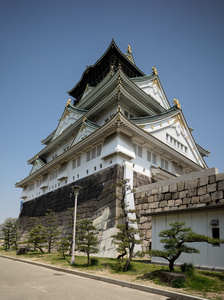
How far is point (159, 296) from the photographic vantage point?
302 inches

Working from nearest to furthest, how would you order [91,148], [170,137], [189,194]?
[189,194] → [91,148] → [170,137]

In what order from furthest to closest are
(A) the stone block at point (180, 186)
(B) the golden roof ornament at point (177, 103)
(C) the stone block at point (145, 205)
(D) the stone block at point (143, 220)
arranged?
(B) the golden roof ornament at point (177, 103), (D) the stone block at point (143, 220), (C) the stone block at point (145, 205), (A) the stone block at point (180, 186)

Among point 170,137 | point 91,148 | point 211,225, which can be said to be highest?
point 170,137

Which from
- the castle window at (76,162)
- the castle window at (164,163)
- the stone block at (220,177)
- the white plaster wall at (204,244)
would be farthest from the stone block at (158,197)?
the castle window at (76,162)

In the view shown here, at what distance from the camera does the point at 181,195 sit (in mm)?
15227

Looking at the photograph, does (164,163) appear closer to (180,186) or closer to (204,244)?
(180,186)

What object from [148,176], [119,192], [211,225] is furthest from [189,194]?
[148,176]

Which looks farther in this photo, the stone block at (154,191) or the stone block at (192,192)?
the stone block at (154,191)

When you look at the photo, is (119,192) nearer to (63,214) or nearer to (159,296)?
(63,214)

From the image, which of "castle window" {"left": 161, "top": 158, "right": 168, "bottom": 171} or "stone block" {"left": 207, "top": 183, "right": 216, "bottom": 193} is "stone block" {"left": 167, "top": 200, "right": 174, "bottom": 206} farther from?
"castle window" {"left": 161, "top": 158, "right": 168, "bottom": 171}

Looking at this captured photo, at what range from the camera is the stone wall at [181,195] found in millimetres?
13398

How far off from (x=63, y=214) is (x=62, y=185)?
11.6 feet

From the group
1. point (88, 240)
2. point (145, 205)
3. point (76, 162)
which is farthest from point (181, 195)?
point (76, 162)

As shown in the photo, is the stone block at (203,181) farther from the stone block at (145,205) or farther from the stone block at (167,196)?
the stone block at (145,205)
